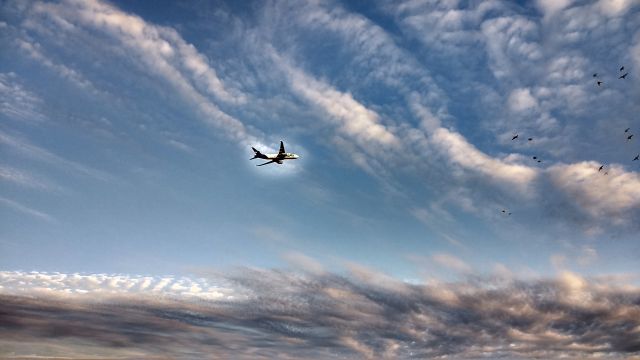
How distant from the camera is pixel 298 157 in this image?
117 m

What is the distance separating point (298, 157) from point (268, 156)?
774 cm

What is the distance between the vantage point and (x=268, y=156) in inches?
4518
